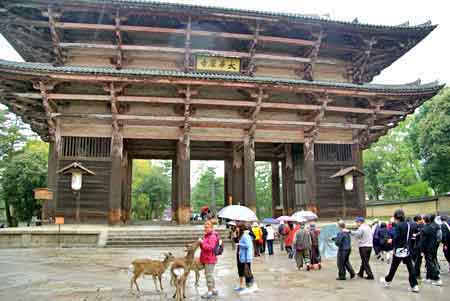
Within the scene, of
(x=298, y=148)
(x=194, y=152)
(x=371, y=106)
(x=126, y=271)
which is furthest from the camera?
(x=194, y=152)

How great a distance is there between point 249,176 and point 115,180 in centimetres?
611

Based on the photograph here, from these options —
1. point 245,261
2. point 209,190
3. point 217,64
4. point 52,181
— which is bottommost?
point 245,261

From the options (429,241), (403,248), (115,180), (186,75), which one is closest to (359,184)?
(186,75)

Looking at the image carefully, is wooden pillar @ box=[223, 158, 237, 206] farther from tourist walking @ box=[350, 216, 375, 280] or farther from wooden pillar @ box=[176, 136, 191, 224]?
tourist walking @ box=[350, 216, 375, 280]

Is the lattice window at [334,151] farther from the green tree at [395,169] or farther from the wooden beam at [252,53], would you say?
the green tree at [395,169]

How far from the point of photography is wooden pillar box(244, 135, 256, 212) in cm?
1672

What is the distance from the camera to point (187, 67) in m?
16.6

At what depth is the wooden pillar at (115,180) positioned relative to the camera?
605 inches

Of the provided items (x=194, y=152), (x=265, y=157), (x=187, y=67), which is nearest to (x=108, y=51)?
(x=187, y=67)

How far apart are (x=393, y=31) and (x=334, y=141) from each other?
5.95m

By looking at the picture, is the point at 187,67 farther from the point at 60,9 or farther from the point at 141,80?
the point at 60,9

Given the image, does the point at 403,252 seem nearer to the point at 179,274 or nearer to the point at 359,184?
the point at 179,274

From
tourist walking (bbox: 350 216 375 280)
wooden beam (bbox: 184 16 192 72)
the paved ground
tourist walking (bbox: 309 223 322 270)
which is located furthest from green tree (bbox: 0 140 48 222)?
tourist walking (bbox: 350 216 375 280)

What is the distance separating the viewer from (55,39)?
1544 cm
